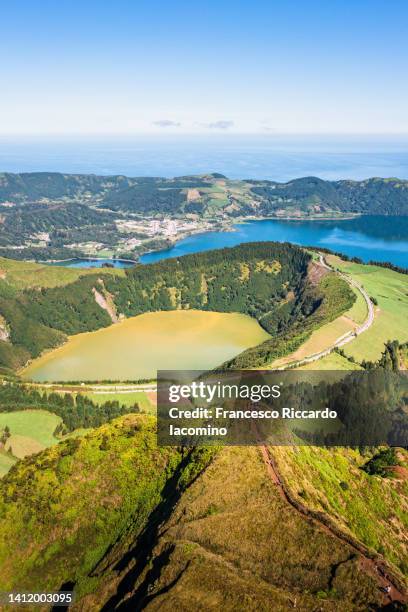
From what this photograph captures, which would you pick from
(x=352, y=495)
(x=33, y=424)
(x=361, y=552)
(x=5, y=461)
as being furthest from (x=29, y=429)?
(x=361, y=552)

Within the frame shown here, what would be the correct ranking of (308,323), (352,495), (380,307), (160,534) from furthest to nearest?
1. (380,307)
2. (308,323)
3. (352,495)
4. (160,534)

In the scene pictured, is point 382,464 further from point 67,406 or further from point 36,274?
point 36,274

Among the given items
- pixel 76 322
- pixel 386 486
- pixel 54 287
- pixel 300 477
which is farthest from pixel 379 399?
pixel 54 287

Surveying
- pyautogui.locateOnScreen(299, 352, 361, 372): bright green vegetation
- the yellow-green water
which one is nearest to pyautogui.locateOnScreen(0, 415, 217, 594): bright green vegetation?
pyautogui.locateOnScreen(299, 352, 361, 372): bright green vegetation

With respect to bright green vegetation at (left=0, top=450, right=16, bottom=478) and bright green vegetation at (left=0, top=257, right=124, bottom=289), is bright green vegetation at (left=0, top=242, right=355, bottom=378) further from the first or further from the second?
bright green vegetation at (left=0, top=450, right=16, bottom=478)

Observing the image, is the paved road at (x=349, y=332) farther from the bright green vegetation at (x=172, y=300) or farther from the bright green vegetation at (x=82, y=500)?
the bright green vegetation at (x=82, y=500)
